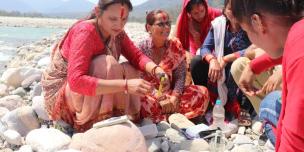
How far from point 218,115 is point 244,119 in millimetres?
237

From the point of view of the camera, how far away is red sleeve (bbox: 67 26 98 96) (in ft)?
9.16

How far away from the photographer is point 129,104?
3166 mm

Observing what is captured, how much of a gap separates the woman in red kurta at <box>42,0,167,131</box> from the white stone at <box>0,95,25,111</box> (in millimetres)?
1035

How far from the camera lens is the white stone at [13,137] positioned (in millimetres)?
3270

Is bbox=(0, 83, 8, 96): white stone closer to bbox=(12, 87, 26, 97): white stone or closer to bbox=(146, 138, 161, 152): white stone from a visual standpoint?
bbox=(12, 87, 26, 97): white stone

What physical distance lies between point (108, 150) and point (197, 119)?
4.50ft

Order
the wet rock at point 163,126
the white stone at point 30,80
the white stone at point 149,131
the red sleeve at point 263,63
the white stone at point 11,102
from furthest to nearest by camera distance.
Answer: the white stone at point 30,80
the white stone at point 11,102
the wet rock at point 163,126
the white stone at point 149,131
the red sleeve at point 263,63

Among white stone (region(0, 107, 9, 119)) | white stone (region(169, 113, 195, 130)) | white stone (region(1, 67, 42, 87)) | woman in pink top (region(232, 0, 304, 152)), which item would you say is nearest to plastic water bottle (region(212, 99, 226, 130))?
white stone (region(169, 113, 195, 130))

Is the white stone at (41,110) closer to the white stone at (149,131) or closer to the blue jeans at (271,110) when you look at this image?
the white stone at (149,131)

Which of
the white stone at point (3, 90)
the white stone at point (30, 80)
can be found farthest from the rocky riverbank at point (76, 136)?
the white stone at point (30, 80)

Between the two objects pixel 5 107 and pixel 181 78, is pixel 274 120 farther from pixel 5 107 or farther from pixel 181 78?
pixel 5 107

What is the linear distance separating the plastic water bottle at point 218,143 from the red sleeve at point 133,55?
0.73 metres

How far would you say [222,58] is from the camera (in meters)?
3.69

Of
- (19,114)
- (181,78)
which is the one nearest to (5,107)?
(19,114)
